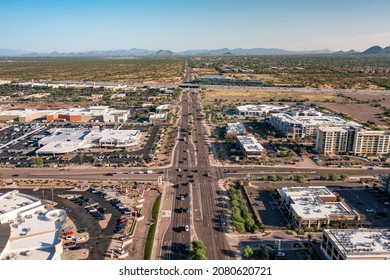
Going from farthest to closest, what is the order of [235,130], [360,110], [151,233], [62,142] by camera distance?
[360,110]
[235,130]
[62,142]
[151,233]

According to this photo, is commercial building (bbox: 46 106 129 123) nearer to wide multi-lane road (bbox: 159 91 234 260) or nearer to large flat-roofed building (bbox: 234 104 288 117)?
wide multi-lane road (bbox: 159 91 234 260)

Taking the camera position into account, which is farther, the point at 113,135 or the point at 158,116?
the point at 158,116

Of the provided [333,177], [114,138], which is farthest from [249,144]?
[114,138]

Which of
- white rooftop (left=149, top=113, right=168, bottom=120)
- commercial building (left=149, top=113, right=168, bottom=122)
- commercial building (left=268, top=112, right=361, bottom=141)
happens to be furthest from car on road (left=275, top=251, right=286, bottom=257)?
white rooftop (left=149, top=113, right=168, bottom=120)

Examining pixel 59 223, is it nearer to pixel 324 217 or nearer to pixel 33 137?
pixel 324 217

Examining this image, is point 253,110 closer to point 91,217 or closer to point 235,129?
point 235,129

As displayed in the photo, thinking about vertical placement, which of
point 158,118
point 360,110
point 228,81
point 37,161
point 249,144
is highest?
point 228,81

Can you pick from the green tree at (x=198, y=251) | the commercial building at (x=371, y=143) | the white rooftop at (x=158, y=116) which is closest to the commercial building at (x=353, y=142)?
the commercial building at (x=371, y=143)
